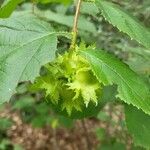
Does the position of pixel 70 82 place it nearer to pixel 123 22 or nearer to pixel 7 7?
pixel 123 22

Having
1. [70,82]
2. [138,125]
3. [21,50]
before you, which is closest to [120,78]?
[70,82]

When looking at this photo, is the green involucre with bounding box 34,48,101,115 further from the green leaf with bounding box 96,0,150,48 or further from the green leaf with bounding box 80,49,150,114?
the green leaf with bounding box 96,0,150,48

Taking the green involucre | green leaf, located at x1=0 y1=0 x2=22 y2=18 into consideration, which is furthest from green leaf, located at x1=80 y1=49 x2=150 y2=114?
green leaf, located at x1=0 y1=0 x2=22 y2=18

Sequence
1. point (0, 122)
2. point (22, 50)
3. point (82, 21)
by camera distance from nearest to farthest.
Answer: point (22, 50)
point (82, 21)
point (0, 122)

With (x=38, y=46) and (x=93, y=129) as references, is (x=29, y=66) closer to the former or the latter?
(x=38, y=46)

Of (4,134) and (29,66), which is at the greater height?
(29,66)

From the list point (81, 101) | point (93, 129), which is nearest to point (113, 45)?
point (81, 101)

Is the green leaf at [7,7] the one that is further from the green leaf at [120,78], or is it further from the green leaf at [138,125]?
the green leaf at [138,125]
